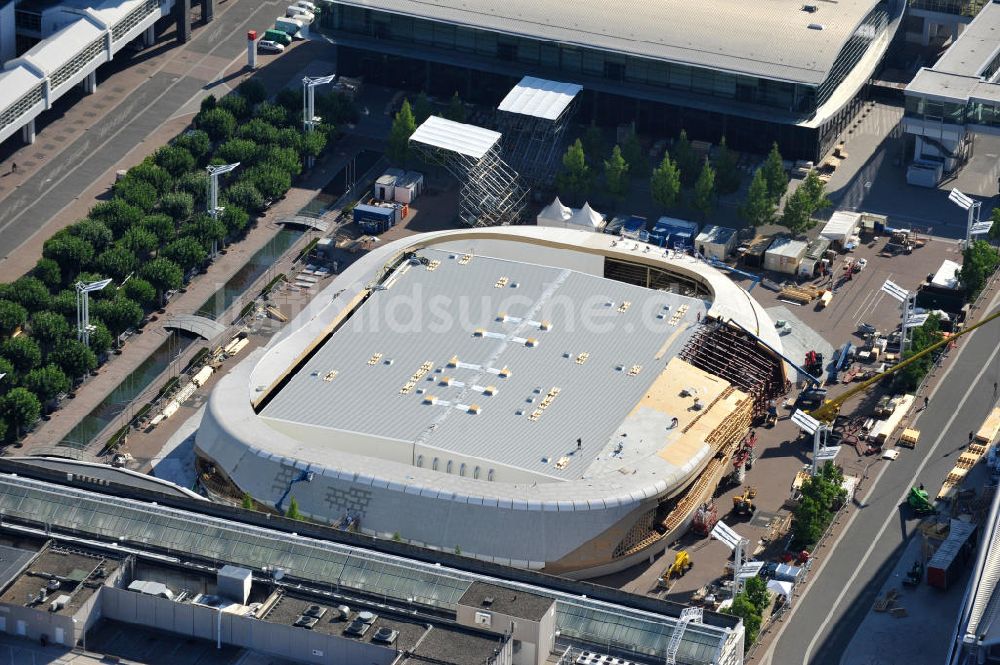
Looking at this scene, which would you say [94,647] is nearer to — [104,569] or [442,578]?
[104,569]

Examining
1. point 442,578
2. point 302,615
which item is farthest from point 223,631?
point 442,578

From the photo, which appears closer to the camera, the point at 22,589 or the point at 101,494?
the point at 22,589

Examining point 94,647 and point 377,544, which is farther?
point 377,544

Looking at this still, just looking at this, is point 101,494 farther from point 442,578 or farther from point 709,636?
point 709,636

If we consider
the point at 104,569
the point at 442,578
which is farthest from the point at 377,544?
the point at 104,569

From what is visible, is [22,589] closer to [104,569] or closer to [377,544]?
[104,569]
